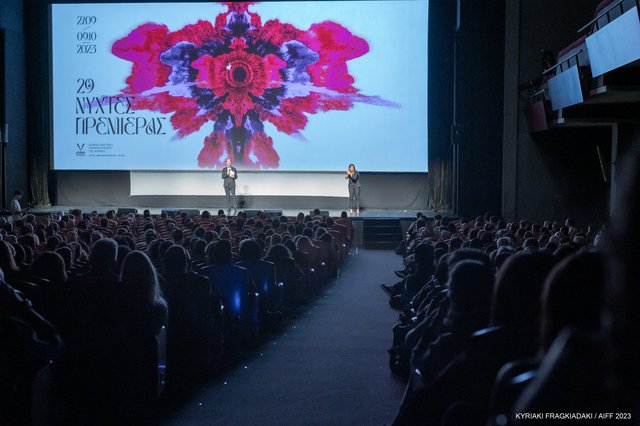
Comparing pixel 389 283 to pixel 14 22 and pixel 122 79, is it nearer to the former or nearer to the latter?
pixel 122 79

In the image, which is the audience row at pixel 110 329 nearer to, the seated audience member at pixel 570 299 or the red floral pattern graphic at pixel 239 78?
the seated audience member at pixel 570 299

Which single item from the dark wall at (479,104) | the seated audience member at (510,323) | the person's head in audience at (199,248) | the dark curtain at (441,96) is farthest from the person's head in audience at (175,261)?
the dark curtain at (441,96)

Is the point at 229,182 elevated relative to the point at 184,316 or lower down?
elevated

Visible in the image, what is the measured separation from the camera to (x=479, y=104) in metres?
18.1

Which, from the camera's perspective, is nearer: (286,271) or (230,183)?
(286,271)

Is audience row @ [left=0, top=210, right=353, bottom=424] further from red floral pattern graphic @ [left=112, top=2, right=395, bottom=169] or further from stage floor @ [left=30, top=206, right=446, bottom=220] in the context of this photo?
red floral pattern graphic @ [left=112, top=2, right=395, bottom=169]

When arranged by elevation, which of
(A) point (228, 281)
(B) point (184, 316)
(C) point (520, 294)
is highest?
(C) point (520, 294)

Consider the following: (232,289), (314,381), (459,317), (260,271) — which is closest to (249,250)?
(260,271)

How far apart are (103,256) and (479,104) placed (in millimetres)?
14623

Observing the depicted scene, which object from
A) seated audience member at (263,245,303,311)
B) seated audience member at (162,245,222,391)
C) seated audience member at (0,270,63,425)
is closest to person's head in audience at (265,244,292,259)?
seated audience member at (263,245,303,311)

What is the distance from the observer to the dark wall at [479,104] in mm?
17953

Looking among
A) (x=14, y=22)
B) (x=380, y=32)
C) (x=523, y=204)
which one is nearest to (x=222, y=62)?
(x=380, y=32)

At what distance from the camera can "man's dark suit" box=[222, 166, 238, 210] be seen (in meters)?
19.3

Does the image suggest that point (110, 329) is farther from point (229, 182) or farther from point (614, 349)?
point (229, 182)
